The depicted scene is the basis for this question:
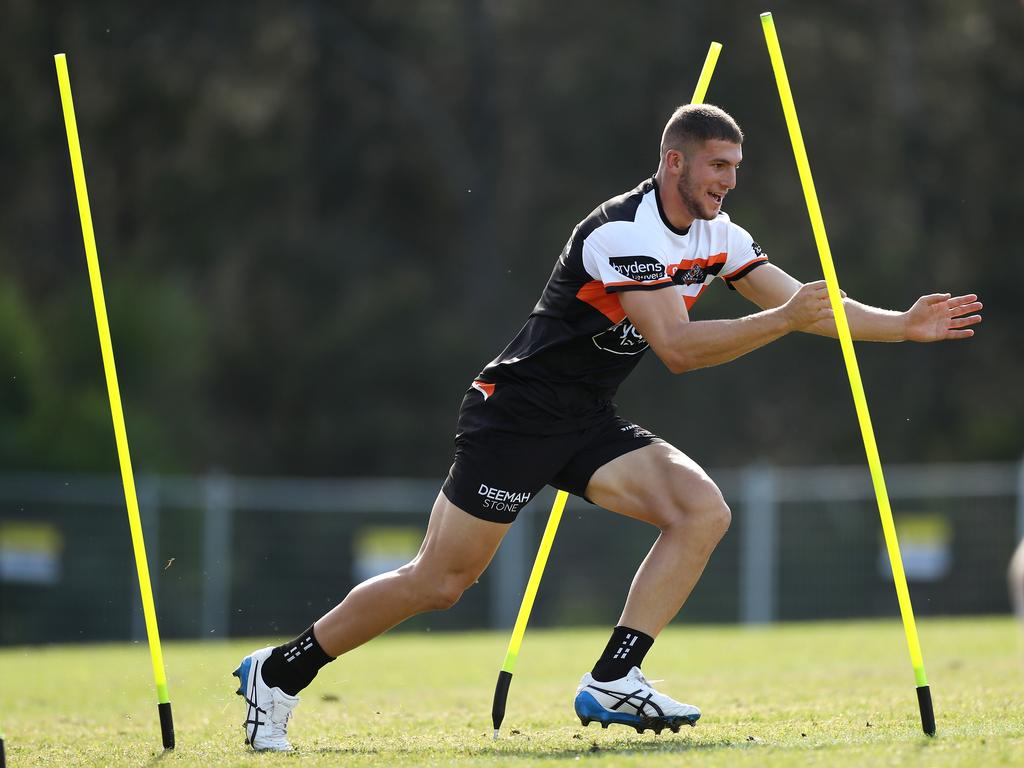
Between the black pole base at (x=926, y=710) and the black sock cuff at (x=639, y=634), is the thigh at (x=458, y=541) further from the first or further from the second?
the black pole base at (x=926, y=710)

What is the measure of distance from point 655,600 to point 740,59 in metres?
22.0

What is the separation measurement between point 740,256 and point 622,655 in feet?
5.12

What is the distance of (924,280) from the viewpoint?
26.2m


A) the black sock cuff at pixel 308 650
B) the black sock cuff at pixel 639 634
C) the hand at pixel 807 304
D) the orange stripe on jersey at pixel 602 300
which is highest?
the orange stripe on jersey at pixel 602 300

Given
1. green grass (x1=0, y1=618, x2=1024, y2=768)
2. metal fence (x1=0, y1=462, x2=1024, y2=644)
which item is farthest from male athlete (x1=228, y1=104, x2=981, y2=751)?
metal fence (x1=0, y1=462, x2=1024, y2=644)

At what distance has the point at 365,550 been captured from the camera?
62.5ft

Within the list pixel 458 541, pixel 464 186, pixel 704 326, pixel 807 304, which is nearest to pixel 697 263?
pixel 704 326

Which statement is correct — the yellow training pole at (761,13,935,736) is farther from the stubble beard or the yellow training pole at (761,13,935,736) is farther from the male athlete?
the stubble beard

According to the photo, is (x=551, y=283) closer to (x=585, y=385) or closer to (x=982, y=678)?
(x=585, y=385)

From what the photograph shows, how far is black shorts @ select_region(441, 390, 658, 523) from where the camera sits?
5.71 metres

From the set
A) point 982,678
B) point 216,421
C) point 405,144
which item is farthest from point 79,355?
point 982,678

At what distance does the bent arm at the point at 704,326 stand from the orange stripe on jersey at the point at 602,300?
18cm

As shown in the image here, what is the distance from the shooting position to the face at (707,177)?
5.60 meters

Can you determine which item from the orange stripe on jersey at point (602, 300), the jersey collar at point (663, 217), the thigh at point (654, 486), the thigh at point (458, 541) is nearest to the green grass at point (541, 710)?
the thigh at point (458, 541)
